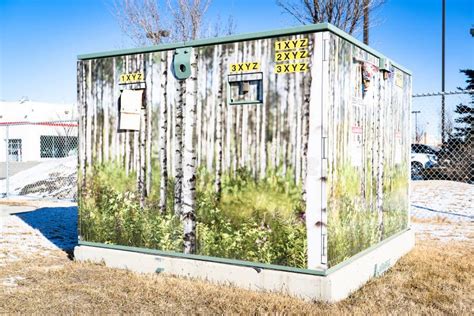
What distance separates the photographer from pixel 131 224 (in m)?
6.36

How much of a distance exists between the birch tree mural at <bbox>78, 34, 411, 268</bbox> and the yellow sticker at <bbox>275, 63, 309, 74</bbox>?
0.02 m

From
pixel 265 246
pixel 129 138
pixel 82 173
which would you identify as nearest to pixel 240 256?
pixel 265 246

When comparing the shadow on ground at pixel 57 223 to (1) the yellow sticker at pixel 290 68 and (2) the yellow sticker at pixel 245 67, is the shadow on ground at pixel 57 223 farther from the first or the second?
(1) the yellow sticker at pixel 290 68

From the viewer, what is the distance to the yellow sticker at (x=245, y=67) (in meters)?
5.38

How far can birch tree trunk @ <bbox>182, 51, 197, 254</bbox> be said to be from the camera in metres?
5.84

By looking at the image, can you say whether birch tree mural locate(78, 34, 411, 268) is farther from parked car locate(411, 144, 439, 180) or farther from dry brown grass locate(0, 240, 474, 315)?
parked car locate(411, 144, 439, 180)

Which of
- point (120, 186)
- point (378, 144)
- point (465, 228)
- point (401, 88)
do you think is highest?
point (401, 88)

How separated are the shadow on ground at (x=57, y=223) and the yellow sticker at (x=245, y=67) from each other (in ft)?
13.0

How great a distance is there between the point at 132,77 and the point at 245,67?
1621 mm

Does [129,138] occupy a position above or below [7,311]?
above

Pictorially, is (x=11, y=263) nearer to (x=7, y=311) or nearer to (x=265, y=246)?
(x=7, y=311)

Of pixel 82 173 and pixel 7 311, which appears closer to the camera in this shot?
pixel 7 311

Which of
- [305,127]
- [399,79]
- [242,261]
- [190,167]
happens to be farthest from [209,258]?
[399,79]

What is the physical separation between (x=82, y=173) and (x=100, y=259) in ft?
3.73
